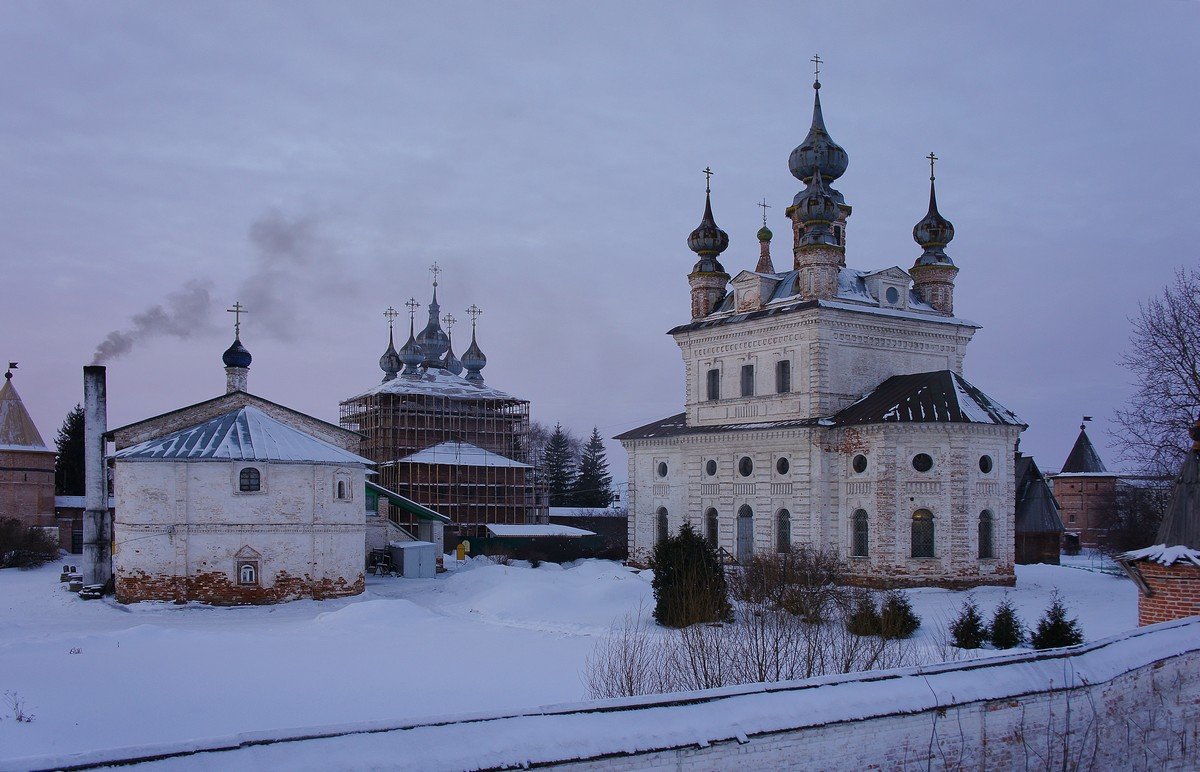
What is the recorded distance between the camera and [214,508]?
2603 centimetres

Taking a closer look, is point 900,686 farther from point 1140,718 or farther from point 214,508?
point 214,508

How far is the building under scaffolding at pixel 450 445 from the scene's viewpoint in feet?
159

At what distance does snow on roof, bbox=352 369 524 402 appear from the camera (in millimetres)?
51219

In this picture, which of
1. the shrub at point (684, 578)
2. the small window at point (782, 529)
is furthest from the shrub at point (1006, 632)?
the small window at point (782, 529)

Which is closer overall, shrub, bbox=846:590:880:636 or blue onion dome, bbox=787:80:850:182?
shrub, bbox=846:590:880:636

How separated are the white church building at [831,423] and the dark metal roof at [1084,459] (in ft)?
73.3

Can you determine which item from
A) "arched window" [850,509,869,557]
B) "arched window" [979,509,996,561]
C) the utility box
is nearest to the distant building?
the utility box

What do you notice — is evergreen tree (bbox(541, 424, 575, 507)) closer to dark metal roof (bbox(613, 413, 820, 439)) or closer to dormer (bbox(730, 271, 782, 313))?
dark metal roof (bbox(613, 413, 820, 439))

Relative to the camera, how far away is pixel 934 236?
33.6 metres

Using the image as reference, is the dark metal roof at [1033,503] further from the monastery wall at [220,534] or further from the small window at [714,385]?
the monastery wall at [220,534]

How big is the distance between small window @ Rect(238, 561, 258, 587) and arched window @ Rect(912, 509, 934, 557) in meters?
17.1

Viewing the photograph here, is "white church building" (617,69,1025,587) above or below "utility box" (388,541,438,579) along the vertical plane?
above

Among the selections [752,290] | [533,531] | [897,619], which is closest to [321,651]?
[897,619]

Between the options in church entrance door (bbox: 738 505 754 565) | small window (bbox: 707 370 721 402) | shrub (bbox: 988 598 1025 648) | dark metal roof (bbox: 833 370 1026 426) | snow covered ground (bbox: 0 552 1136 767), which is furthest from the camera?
small window (bbox: 707 370 721 402)
